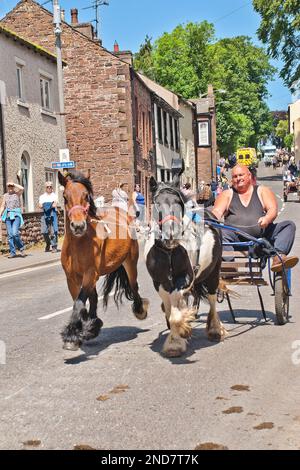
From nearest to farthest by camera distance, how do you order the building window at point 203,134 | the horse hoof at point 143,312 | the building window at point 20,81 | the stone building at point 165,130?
the horse hoof at point 143,312 → the building window at point 20,81 → the stone building at point 165,130 → the building window at point 203,134

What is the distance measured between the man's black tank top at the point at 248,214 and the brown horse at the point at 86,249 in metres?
1.28

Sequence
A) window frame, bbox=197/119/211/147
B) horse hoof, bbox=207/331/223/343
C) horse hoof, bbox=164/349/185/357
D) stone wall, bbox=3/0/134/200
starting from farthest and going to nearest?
window frame, bbox=197/119/211/147, stone wall, bbox=3/0/134/200, horse hoof, bbox=207/331/223/343, horse hoof, bbox=164/349/185/357

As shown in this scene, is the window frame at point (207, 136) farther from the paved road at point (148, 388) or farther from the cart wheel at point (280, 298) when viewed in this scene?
the cart wheel at point (280, 298)

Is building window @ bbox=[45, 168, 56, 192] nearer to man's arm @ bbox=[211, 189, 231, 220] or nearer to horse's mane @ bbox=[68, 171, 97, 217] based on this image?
man's arm @ bbox=[211, 189, 231, 220]

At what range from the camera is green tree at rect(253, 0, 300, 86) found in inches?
1853

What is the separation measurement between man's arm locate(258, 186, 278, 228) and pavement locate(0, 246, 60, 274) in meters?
9.14

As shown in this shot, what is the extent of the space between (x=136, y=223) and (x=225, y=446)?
4.30 m

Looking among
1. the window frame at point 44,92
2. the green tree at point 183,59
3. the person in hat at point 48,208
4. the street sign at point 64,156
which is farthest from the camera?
the green tree at point 183,59

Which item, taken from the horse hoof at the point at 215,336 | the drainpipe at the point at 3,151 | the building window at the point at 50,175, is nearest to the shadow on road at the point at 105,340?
the horse hoof at the point at 215,336

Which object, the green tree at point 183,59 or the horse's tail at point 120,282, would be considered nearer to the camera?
the horse's tail at point 120,282

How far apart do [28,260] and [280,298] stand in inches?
452

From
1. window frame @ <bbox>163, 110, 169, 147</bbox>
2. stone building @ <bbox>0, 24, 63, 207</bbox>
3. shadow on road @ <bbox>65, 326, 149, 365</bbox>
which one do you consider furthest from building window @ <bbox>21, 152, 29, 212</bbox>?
window frame @ <bbox>163, 110, 169, 147</bbox>

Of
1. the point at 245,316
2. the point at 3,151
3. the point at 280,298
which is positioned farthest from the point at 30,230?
the point at 280,298

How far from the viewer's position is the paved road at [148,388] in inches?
179
